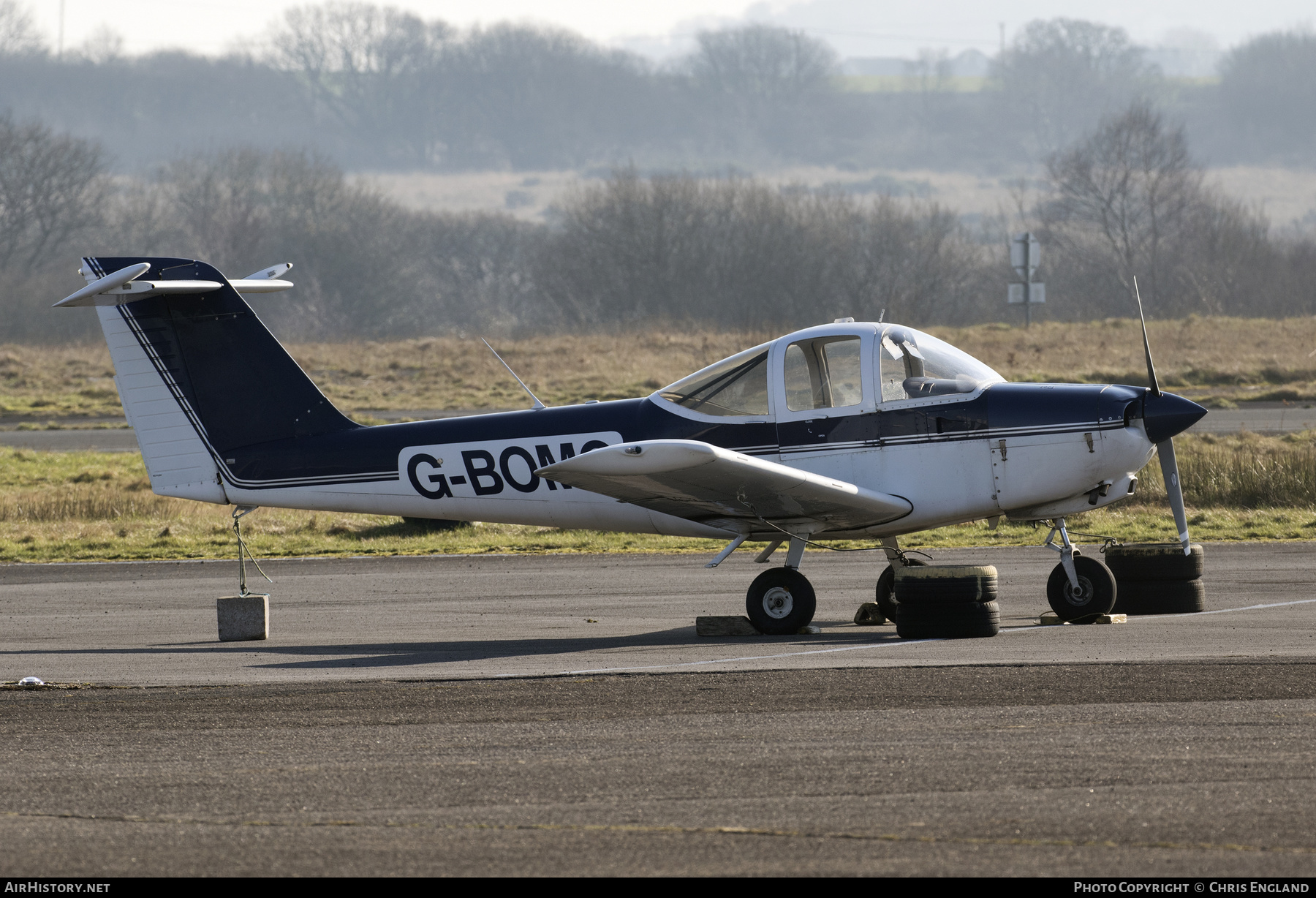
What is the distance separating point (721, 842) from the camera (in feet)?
18.2

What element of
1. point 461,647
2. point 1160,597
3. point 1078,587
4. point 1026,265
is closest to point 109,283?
point 461,647

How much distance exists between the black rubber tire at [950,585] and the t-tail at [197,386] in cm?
540

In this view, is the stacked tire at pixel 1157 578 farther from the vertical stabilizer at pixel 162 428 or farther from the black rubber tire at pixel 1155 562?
the vertical stabilizer at pixel 162 428

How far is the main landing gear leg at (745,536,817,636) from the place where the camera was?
11.7 meters

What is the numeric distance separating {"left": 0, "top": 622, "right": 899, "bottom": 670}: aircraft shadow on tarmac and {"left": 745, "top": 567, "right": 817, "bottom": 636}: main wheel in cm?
10

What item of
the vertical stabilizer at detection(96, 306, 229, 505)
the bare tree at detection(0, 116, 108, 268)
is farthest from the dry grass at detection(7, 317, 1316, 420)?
the bare tree at detection(0, 116, 108, 268)

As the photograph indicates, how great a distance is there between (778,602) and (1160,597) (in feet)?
11.1

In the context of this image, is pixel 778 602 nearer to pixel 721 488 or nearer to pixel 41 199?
pixel 721 488

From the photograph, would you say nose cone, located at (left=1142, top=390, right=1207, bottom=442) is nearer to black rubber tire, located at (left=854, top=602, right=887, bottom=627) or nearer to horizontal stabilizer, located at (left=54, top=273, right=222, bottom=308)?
black rubber tire, located at (left=854, top=602, right=887, bottom=627)

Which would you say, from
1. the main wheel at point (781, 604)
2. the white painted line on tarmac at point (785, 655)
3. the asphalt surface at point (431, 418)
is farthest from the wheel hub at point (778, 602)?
the asphalt surface at point (431, 418)

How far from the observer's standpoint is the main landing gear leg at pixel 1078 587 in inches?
468

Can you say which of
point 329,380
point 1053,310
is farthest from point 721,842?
point 1053,310

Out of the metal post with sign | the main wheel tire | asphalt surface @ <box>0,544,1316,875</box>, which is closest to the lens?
asphalt surface @ <box>0,544,1316,875</box>
